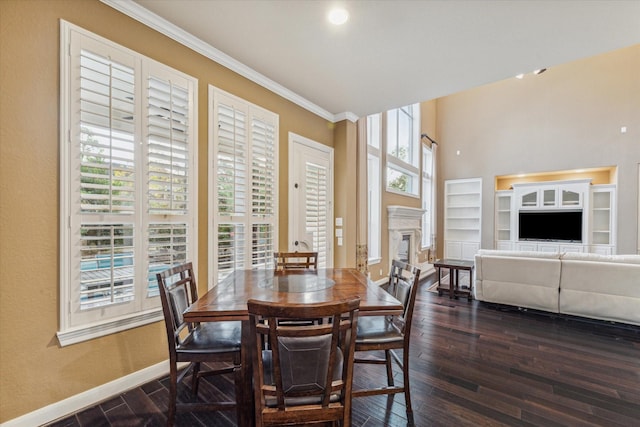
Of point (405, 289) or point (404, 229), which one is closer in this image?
point (405, 289)

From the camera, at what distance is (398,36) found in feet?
7.50

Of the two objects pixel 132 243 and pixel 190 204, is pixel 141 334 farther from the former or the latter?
pixel 190 204

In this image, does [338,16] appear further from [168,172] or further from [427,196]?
[427,196]

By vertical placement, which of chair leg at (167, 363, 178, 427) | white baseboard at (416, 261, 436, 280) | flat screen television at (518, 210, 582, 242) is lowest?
white baseboard at (416, 261, 436, 280)

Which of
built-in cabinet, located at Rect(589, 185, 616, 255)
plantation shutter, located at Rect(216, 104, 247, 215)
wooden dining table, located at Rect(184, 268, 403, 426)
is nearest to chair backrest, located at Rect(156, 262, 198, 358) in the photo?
wooden dining table, located at Rect(184, 268, 403, 426)

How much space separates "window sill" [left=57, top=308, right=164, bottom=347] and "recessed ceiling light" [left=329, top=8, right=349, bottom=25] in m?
2.63

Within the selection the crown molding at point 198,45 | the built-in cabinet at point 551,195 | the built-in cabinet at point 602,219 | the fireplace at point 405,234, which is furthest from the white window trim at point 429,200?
the crown molding at point 198,45

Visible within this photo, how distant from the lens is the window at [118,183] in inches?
68.9

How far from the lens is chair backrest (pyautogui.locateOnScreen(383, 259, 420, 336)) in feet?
5.65

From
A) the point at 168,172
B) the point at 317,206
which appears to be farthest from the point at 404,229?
the point at 168,172

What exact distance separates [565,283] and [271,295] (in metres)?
3.73

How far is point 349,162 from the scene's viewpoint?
4.05 metres

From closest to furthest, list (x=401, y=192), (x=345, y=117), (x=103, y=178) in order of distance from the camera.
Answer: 1. (x=103, y=178)
2. (x=345, y=117)
3. (x=401, y=192)

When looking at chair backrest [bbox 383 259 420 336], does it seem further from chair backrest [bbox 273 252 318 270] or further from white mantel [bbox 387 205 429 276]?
white mantel [bbox 387 205 429 276]
